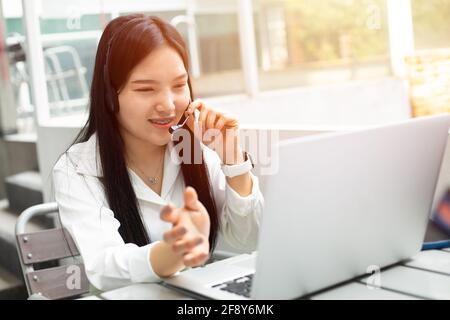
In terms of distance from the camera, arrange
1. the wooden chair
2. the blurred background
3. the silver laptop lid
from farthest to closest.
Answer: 1. the blurred background
2. the wooden chair
3. the silver laptop lid

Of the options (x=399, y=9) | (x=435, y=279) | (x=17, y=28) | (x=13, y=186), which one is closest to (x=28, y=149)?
(x=13, y=186)

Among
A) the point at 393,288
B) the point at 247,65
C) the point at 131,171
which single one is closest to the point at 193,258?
the point at 393,288

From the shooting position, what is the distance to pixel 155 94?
1.35 metres

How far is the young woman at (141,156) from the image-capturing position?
133 centimetres

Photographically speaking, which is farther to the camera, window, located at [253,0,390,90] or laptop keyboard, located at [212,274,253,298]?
window, located at [253,0,390,90]

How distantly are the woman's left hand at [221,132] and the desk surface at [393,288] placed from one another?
0.35 meters

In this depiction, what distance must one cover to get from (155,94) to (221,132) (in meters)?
0.16

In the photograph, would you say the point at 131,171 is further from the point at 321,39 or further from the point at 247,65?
the point at 321,39

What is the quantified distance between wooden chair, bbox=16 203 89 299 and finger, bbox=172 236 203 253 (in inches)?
29.7

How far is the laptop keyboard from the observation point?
1016 mm

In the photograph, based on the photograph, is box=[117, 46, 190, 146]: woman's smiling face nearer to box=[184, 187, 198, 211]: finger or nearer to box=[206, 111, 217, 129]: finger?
box=[206, 111, 217, 129]: finger

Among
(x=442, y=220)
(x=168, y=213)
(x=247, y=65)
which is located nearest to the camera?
(x=168, y=213)

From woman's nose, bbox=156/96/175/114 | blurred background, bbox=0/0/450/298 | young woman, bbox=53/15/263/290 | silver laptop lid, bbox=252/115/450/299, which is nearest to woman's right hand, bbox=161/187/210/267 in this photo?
silver laptop lid, bbox=252/115/450/299

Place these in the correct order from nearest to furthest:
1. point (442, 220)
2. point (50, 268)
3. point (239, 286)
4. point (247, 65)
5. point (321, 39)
Result: point (239, 286), point (442, 220), point (50, 268), point (247, 65), point (321, 39)
